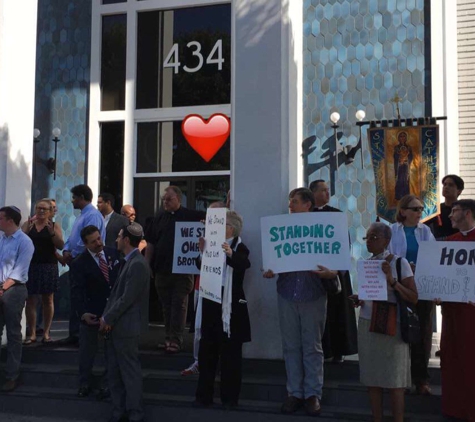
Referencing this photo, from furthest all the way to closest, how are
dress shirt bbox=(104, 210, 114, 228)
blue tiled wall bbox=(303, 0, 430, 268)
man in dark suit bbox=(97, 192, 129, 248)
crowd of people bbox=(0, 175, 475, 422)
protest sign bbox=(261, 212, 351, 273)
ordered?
1. blue tiled wall bbox=(303, 0, 430, 268)
2. dress shirt bbox=(104, 210, 114, 228)
3. man in dark suit bbox=(97, 192, 129, 248)
4. protest sign bbox=(261, 212, 351, 273)
5. crowd of people bbox=(0, 175, 475, 422)

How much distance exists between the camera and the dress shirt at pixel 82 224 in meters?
8.40

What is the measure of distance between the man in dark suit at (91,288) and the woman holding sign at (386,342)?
2.69 m

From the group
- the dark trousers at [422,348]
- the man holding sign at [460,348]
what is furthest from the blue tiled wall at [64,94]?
the man holding sign at [460,348]

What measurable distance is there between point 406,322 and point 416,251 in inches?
37.3

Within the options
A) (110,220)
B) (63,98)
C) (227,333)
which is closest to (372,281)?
(227,333)

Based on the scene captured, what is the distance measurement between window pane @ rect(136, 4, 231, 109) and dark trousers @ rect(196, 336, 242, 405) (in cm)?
512

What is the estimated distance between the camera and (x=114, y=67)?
11453mm

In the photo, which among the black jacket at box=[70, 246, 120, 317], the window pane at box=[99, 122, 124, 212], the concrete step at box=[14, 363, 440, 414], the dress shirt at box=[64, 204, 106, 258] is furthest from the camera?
the window pane at box=[99, 122, 124, 212]

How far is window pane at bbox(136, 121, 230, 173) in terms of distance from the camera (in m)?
10.9

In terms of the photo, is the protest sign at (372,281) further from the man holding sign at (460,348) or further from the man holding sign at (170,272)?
the man holding sign at (170,272)

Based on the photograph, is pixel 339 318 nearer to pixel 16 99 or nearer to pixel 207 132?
pixel 207 132

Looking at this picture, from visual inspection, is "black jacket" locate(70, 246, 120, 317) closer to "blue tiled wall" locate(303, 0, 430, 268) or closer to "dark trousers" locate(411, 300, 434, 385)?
"dark trousers" locate(411, 300, 434, 385)

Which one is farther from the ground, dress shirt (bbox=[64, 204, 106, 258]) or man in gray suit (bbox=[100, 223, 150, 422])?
dress shirt (bbox=[64, 204, 106, 258])

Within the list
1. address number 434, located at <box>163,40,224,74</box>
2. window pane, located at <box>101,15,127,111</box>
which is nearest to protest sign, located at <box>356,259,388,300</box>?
address number 434, located at <box>163,40,224,74</box>
